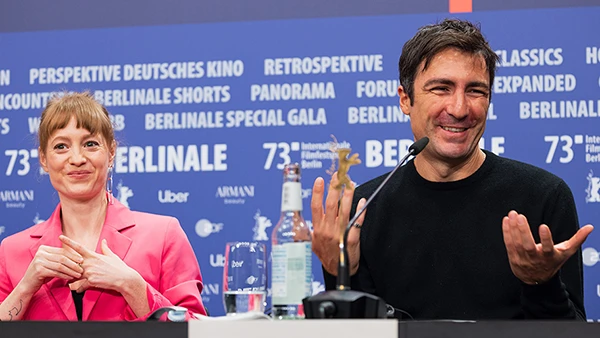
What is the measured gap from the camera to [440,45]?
2336mm

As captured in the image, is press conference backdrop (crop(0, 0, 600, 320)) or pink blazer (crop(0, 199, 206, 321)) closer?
pink blazer (crop(0, 199, 206, 321))

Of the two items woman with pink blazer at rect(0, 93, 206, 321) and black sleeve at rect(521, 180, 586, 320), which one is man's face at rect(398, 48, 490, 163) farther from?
woman with pink blazer at rect(0, 93, 206, 321)

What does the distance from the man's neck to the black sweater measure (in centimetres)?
2

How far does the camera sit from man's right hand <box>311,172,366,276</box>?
1.68 metres

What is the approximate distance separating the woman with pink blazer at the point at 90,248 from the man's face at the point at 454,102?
762 millimetres

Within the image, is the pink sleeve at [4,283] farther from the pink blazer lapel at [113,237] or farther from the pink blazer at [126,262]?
the pink blazer lapel at [113,237]

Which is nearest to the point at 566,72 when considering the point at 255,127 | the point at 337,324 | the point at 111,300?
the point at 255,127

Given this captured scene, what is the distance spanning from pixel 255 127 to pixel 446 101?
118cm

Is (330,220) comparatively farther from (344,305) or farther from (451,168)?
(451,168)

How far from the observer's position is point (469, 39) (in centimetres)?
233

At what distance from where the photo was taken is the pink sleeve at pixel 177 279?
2.17m

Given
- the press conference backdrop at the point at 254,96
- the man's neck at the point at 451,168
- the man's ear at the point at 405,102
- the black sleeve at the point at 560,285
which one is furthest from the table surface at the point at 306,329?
the press conference backdrop at the point at 254,96

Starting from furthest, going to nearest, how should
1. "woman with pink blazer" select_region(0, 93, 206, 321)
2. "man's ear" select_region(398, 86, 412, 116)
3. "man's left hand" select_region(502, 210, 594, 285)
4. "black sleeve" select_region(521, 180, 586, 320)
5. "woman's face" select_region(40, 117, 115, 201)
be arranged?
"man's ear" select_region(398, 86, 412, 116) < "woman's face" select_region(40, 117, 115, 201) < "woman with pink blazer" select_region(0, 93, 206, 321) < "black sleeve" select_region(521, 180, 586, 320) < "man's left hand" select_region(502, 210, 594, 285)

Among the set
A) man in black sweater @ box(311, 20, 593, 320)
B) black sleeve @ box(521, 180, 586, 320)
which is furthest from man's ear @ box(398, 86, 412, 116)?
black sleeve @ box(521, 180, 586, 320)
